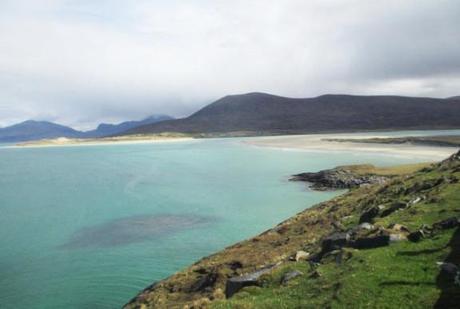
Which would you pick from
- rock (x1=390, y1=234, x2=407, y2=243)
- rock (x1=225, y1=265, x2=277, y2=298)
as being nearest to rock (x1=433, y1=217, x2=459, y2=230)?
rock (x1=390, y1=234, x2=407, y2=243)

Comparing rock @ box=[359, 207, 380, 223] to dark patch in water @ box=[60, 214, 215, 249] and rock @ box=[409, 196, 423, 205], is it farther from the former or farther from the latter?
dark patch in water @ box=[60, 214, 215, 249]

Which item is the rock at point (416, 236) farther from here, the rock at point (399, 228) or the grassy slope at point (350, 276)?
the rock at point (399, 228)

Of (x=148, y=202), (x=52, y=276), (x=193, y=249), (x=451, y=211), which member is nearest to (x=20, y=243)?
(x=52, y=276)

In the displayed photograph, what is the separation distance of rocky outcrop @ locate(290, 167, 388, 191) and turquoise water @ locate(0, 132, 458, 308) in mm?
4302

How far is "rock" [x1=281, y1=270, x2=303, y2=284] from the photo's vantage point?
18.9m

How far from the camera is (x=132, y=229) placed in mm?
48406

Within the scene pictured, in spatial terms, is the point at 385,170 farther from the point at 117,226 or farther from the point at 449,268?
the point at 449,268

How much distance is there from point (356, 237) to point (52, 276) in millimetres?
25108

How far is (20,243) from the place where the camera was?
43938mm

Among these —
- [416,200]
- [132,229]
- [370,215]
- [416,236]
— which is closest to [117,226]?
[132,229]

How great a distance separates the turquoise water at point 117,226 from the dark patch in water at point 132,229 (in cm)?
12

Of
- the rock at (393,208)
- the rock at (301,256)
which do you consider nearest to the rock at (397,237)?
the rock at (301,256)

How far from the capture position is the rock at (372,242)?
64.1ft

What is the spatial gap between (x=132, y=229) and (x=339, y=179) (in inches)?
1670
